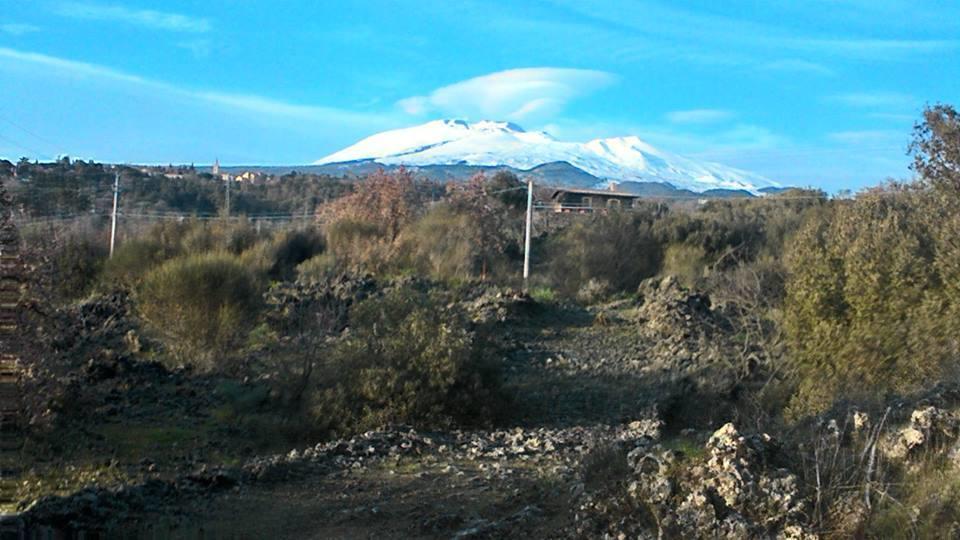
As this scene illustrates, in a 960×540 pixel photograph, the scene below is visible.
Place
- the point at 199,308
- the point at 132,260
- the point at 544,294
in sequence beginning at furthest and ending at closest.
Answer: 1. the point at 544,294
2. the point at 132,260
3. the point at 199,308

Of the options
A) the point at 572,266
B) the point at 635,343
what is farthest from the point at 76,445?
the point at 572,266

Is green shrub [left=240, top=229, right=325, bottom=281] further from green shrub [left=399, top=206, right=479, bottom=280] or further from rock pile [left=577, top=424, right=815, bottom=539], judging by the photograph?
rock pile [left=577, top=424, right=815, bottom=539]

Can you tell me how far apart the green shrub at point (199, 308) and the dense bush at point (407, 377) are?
654cm

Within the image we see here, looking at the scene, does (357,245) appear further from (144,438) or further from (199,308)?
(144,438)

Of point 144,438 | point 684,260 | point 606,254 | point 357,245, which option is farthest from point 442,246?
point 144,438

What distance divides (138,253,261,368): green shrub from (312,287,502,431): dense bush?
21.4 feet

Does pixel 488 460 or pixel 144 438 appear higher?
pixel 488 460

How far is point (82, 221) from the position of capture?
3972 cm

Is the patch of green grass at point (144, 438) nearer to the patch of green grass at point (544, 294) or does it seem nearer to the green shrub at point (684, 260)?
the patch of green grass at point (544, 294)

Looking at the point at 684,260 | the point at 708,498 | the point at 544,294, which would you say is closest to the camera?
the point at 708,498

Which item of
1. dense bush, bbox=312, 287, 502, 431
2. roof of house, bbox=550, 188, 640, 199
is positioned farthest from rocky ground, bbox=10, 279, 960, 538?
roof of house, bbox=550, 188, 640, 199

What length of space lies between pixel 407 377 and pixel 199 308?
9.14 meters

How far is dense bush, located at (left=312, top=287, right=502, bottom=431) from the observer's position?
609 inches

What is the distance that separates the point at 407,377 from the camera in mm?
15828
